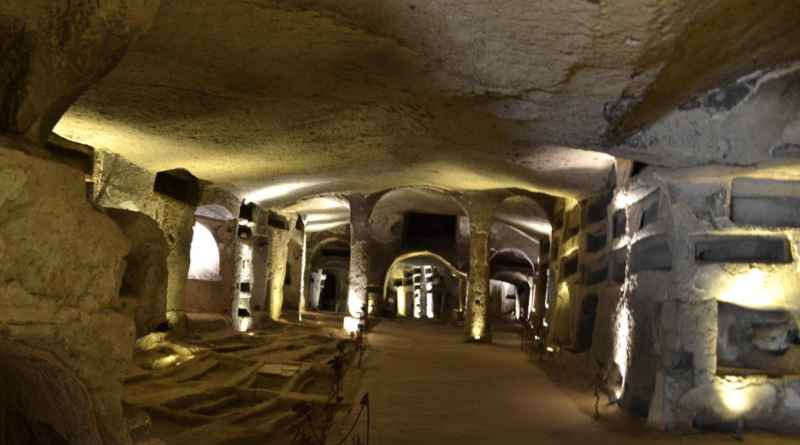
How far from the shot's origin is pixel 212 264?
11969 millimetres

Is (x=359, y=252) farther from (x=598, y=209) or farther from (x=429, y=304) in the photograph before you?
(x=429, y=304)

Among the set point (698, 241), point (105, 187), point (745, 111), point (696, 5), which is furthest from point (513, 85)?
point (105, 187)

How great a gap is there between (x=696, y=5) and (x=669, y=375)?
3.25 metres

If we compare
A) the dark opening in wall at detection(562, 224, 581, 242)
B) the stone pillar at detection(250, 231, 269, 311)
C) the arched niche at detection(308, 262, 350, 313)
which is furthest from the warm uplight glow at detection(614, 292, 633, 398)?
the arched niche at detection(308, 262, 350, 313)

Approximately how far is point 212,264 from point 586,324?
758 cm

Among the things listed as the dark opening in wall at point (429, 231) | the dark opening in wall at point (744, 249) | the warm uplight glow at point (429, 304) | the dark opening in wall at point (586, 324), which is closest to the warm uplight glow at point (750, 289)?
the dark opening in wall at point (744, 249)

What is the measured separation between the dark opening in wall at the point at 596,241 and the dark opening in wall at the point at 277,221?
737 centimetres

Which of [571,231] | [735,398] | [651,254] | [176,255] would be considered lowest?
[735,398]

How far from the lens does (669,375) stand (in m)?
5.02

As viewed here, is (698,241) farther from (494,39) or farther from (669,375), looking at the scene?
(494,39)

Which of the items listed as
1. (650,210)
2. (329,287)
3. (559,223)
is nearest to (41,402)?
(650,210)

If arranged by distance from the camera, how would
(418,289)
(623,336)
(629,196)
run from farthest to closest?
(418,289), (629,196), (623,336)

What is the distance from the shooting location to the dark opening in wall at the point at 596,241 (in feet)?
25.0

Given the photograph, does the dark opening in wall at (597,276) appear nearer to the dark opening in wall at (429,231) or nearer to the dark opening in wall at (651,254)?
the dark opening in wall at (651,254)
